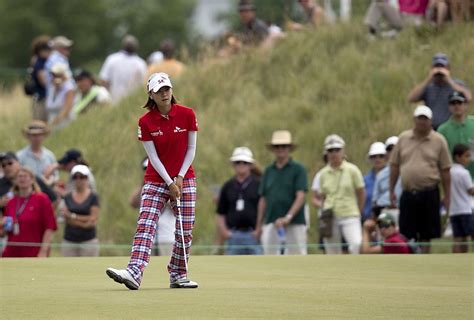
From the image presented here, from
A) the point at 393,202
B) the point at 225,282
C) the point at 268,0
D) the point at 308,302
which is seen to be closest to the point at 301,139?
the point at 393,202

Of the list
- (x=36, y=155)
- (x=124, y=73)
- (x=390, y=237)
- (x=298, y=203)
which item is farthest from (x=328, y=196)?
(x=124, y=73)

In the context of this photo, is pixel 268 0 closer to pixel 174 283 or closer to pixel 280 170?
pixel 280 170

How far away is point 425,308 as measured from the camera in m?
11.9

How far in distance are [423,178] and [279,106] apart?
335 inches

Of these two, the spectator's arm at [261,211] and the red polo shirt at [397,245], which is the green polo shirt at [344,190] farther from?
the red polo shirt at [397,245]

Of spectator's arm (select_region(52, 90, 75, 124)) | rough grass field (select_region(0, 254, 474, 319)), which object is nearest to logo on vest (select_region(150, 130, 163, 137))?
rough grass field (select_region(0, 254, 474, 319))

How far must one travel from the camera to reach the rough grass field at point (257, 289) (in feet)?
37.9

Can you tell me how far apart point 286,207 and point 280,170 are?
557 millimetres

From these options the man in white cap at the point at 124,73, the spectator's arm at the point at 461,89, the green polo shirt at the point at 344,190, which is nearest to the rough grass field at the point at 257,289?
the green polo shirt at the point at 344,190

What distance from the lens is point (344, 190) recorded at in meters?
21.0

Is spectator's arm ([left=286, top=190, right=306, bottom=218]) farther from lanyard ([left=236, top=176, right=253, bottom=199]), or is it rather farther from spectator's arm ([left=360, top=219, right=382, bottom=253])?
lanyard ([left=236, top=176, right=253, bottom=199])

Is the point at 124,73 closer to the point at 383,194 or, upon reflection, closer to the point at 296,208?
the point at 296,208

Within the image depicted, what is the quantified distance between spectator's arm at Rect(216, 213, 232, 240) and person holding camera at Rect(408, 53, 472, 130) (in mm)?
3260

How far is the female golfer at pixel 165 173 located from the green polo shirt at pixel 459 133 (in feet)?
25.3
